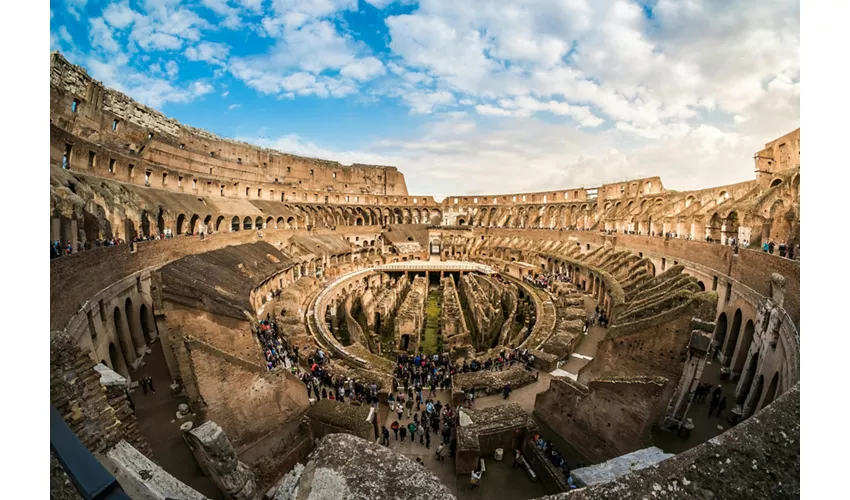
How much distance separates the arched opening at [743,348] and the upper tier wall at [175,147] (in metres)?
27.3

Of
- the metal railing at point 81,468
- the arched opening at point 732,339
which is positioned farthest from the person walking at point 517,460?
the arched opening at point 732,339

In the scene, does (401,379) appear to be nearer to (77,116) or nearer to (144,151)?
(77,116)

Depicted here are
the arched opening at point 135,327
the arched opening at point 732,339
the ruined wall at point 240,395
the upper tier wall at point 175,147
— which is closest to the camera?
the ruined wall at point 240,395

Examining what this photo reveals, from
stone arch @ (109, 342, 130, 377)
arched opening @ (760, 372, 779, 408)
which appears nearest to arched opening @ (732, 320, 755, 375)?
arched opening @ (760, 372, 779, 408)

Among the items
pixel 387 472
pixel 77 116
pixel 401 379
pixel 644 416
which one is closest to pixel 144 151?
pixel 77 116

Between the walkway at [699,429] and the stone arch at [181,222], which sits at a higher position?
the stone arch at [181,222]

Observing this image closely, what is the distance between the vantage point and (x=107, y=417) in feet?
20.4

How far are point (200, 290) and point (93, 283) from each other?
300 cm

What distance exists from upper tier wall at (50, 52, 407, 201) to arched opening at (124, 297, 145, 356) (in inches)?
278

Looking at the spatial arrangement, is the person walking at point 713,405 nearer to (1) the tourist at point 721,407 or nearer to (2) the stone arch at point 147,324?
(1) the tourist at point 721,407

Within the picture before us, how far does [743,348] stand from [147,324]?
975 inches

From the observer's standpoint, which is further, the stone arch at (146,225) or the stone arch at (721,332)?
the stone arch at (146,225)

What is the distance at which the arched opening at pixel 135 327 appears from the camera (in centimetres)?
1415

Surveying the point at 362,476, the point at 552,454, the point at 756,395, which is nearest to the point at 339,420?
the point at 552,454
